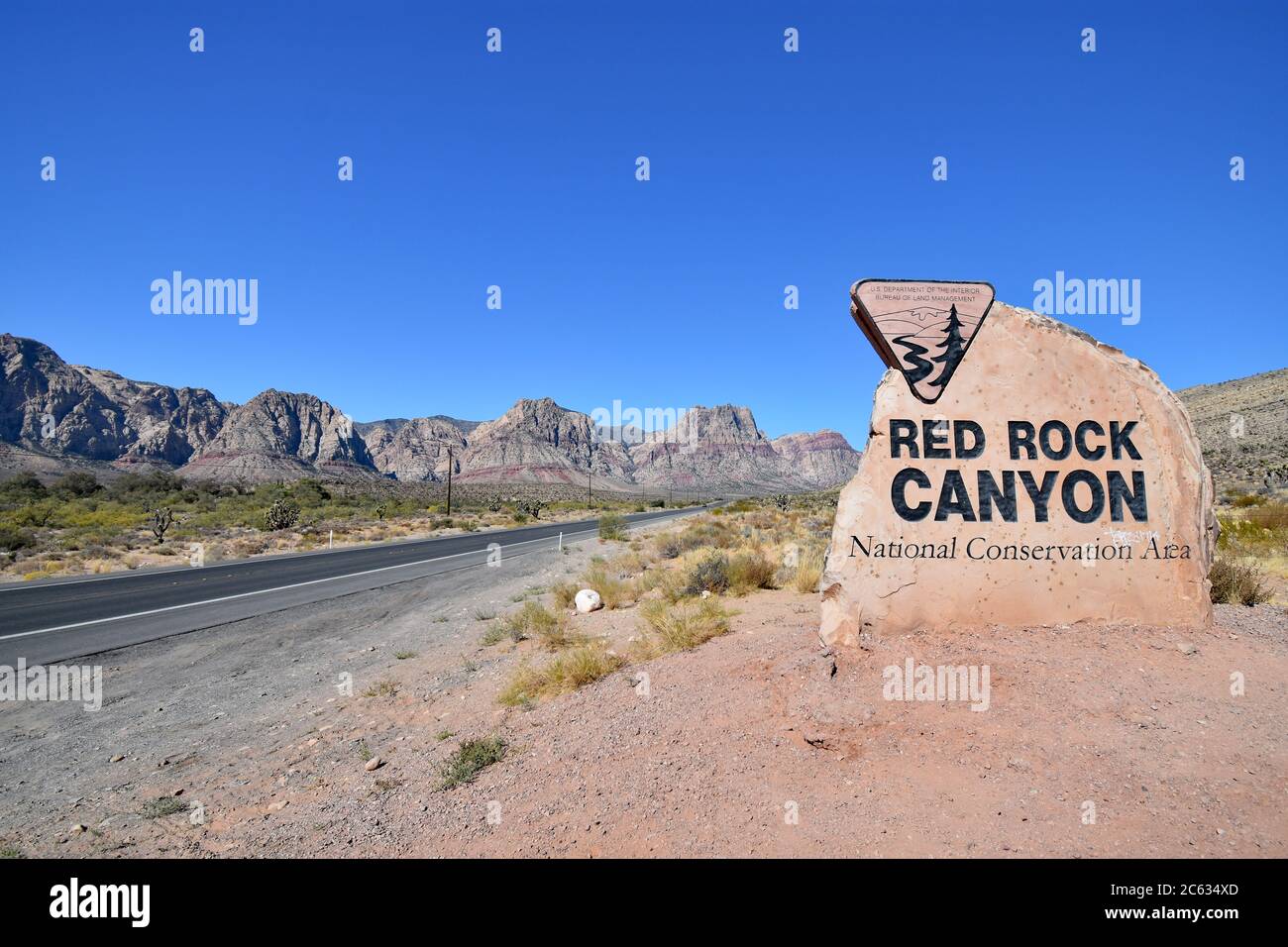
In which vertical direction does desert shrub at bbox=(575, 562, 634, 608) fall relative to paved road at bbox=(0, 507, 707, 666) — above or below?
above

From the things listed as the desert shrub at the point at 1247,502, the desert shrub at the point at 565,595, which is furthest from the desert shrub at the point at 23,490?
the desert shrub at the point at 1247,502

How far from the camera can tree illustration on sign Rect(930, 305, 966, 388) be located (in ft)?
19.6

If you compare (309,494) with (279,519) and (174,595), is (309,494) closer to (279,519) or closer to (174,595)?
(279,519)

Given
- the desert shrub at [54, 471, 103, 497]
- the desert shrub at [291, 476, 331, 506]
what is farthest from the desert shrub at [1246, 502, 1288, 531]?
the desert shrub at [54, 471, 103, 497]

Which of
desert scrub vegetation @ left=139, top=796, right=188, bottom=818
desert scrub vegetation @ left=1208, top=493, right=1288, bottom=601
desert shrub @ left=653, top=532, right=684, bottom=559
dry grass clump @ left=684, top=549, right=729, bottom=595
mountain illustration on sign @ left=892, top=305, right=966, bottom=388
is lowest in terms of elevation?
desert scrub vegetation @ left=139, top=796, right=188, bottom=818

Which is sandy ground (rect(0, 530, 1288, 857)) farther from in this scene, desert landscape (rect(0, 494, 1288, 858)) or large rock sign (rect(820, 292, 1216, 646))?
large rock sign (rect(820, 292, 1216, 646))

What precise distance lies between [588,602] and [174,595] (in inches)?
423

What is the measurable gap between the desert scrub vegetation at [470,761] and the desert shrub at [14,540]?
27668 millimetres

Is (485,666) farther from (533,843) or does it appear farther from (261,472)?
(261,472)

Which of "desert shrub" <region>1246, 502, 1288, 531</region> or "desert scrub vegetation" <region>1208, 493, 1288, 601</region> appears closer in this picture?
"desert scrub vegetation" <region>1208, 493, 1288, 601</region>
